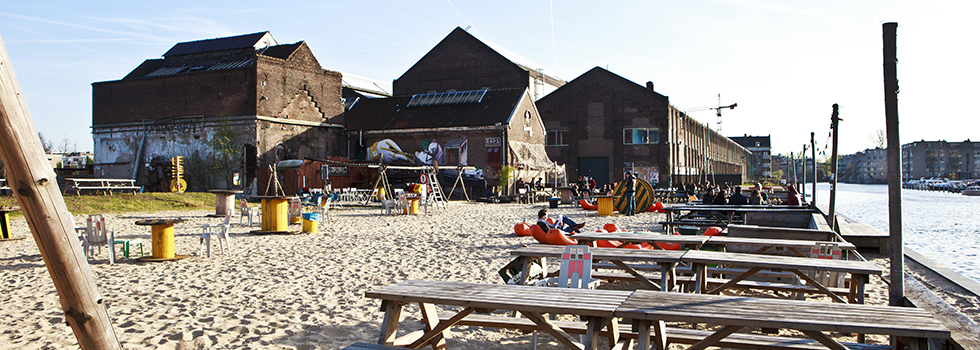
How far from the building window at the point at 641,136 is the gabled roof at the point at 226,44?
2515cm

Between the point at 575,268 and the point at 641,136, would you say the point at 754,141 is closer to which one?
the point at 641,136

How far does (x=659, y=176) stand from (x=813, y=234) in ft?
124

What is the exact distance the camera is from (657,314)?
3.87 meters

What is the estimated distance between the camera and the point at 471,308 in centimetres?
429

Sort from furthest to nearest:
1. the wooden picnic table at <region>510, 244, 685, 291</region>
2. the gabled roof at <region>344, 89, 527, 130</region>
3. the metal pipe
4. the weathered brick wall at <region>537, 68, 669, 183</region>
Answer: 1. the weathered brick wall at <region>537, 68, 669, 183</region>
2. the gabled roof at <region>344, 89, 527, 130</region>
3. the wooden picnic table at <region>510, 244, 685, 291</region>
4. the metal pipe

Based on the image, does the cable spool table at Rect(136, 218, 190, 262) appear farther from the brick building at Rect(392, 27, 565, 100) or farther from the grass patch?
the brick building at Rect(392, 27, 565, 100)

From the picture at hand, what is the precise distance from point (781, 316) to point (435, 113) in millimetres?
38414

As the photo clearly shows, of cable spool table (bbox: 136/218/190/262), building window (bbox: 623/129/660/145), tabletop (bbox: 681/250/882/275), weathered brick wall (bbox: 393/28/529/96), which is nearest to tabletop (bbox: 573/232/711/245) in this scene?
tabletop (bbox: 681/250/882/275)

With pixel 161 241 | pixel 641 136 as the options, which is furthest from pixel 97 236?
pixel 641 136

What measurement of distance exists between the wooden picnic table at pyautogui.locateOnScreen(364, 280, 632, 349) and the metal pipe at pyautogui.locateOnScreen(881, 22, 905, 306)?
9.22 ft

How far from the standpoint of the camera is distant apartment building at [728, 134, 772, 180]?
477 feet

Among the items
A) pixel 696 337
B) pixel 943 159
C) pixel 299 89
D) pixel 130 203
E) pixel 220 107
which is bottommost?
pixel 696 337

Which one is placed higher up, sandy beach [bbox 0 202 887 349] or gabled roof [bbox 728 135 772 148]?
gabled roof [bbox 728 135 772 148]

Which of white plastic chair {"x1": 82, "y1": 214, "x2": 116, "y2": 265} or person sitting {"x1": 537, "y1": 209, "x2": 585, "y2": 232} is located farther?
person sitting {"x1": 537, "y1": 209, "x2": 585, "y2": 232}
